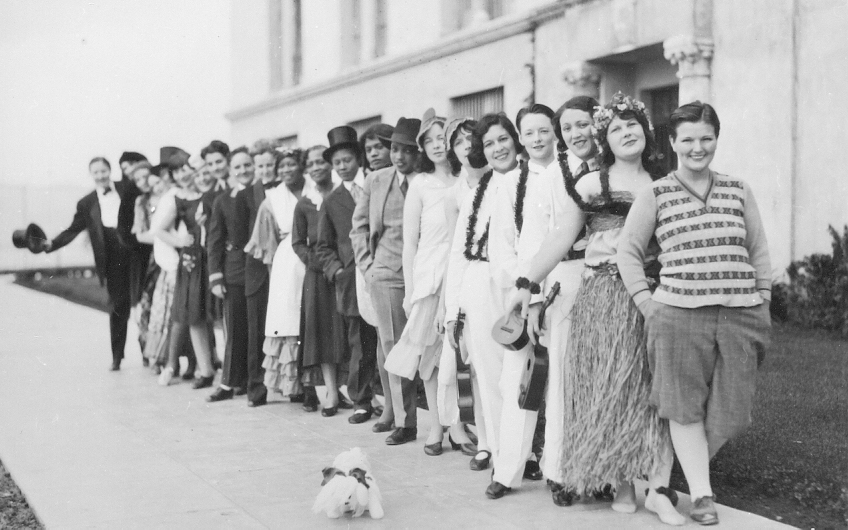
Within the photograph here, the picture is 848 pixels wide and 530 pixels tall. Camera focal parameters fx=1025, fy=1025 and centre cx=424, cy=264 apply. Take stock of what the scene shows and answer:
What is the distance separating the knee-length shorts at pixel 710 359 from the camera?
459 centimetres

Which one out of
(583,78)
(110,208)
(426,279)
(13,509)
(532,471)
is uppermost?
(583,78)

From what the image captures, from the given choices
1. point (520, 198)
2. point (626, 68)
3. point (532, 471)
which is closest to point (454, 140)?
point (520, 198)

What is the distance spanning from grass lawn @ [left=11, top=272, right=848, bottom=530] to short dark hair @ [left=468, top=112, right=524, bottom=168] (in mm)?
2139

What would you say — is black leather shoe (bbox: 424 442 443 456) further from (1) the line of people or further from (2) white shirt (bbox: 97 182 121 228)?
(2) white shirt (bbox: 97 182 121 228)

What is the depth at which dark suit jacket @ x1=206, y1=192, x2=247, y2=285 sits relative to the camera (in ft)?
29.0

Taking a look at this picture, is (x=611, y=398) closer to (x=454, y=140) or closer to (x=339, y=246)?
(x=454, y=140)

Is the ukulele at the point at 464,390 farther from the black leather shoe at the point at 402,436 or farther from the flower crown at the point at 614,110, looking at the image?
the flower crown at the point at 614,110

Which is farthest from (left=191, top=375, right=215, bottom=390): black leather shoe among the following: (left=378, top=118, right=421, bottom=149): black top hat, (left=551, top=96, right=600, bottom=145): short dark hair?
(left=551, top=96, right=600, bottom=145): short dark hair

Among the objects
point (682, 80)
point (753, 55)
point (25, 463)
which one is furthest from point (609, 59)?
point (25, 463)

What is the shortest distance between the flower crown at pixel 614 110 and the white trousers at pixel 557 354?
0.71 metres

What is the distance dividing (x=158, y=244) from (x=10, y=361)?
9.98ft

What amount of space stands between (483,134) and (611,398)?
1876mm

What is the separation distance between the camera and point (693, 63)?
12.5 meters

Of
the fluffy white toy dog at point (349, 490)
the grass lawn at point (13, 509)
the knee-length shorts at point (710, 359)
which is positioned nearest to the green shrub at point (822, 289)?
the knee-length shorts at point (710, 359)
